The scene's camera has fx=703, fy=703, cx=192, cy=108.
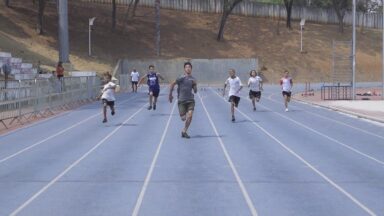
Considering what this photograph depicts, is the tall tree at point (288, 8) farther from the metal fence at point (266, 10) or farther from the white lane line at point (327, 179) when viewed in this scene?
the white lane line at point (327, 179)

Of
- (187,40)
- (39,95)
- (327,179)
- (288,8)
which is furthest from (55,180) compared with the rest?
(288,8)

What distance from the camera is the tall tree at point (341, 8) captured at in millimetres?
85438

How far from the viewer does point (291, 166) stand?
12953mm

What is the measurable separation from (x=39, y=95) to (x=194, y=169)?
15.0m

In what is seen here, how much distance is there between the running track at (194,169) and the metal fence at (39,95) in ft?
3.86

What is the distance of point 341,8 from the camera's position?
88.8 m

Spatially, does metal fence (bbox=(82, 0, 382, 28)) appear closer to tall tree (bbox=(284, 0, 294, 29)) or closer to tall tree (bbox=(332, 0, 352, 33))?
tall tree (bbox=(332, 0, 352, 33))

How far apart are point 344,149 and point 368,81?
61.6 m

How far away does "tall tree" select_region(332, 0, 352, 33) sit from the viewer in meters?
85.4

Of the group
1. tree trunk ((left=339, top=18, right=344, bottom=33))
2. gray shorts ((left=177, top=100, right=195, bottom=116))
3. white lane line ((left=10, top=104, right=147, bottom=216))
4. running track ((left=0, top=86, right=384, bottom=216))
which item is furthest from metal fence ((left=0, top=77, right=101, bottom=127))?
tree trunk ((left=339, top=18, right=344, bottom=33))

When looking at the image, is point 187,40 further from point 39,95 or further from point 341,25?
point 39,95

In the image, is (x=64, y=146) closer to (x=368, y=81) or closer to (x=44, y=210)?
(x=44, y=210)

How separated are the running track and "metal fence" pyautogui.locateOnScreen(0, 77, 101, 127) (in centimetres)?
118

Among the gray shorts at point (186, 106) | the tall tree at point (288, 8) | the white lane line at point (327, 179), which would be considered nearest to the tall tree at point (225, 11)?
the tall tree at point (288, 8)
